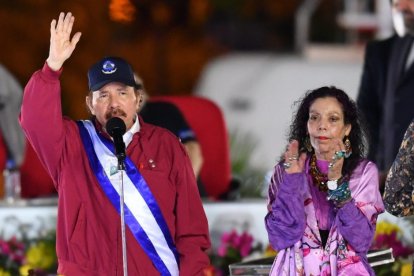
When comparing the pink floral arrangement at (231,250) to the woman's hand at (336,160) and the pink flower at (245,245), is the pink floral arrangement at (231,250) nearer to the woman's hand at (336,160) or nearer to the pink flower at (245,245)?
the pink flower at (245,245)

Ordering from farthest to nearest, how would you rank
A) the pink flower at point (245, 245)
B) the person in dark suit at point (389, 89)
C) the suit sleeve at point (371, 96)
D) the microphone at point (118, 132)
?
1. the suit sleeve at point (371, 96)
2. the person in dark suit at point (389, 89)
3. the pink flower at point (245, 245)
4. the microphone at point (118, 132)

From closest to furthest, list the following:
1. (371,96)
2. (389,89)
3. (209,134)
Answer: (389,89) < (371,96) < (209,134)

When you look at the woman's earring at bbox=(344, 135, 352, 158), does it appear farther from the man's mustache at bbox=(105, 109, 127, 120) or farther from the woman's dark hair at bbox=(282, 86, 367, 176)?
the man's mustache at bbox=(105, 109, 127, 120)

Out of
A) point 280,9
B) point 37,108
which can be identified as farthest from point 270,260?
point 280,9

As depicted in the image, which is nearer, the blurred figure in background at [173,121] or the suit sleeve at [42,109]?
the suit sleeve at [42,109]

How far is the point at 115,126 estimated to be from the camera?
674 cm

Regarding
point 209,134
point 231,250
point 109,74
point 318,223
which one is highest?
point 109,74

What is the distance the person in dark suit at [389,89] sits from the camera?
358 inches

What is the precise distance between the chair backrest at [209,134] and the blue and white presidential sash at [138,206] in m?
3.43

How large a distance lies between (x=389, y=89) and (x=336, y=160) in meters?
2.50

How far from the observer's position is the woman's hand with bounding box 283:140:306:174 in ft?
22.0

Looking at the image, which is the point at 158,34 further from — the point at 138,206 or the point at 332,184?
the point at 332,184

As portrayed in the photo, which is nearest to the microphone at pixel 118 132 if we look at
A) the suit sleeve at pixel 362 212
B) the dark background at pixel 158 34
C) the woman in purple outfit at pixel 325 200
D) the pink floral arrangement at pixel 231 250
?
the woman in purple outfit at pixel 325 200

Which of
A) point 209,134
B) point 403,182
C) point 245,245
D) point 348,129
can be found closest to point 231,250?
point 245,245
